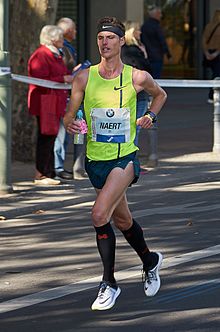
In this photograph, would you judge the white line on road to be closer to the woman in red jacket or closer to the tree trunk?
the woman in red jacket

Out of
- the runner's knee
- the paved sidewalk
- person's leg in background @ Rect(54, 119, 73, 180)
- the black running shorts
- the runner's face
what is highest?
the runner's face

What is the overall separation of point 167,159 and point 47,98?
294cm

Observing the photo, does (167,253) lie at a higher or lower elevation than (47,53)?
lower

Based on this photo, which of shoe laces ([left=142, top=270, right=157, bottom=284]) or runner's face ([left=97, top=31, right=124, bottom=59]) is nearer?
runner's face ([left=97, top=31, right=124, bottom=59])

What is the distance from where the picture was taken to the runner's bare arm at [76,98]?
8125 mm

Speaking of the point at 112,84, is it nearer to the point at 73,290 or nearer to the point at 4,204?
the point at 73,290

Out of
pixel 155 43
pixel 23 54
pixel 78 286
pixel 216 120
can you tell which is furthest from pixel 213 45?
pixel 78 286

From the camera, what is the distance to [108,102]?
26.4ft

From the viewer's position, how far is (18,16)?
1642cm

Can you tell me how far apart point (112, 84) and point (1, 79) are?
17.1 feet

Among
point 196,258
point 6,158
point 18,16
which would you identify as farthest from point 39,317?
point 18,16

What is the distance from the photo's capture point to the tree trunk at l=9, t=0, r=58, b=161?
53.5ft

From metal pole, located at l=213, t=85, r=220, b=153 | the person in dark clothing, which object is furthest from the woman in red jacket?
the person in dark clothing

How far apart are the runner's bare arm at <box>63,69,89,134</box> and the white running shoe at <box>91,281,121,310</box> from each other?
1.10 m
